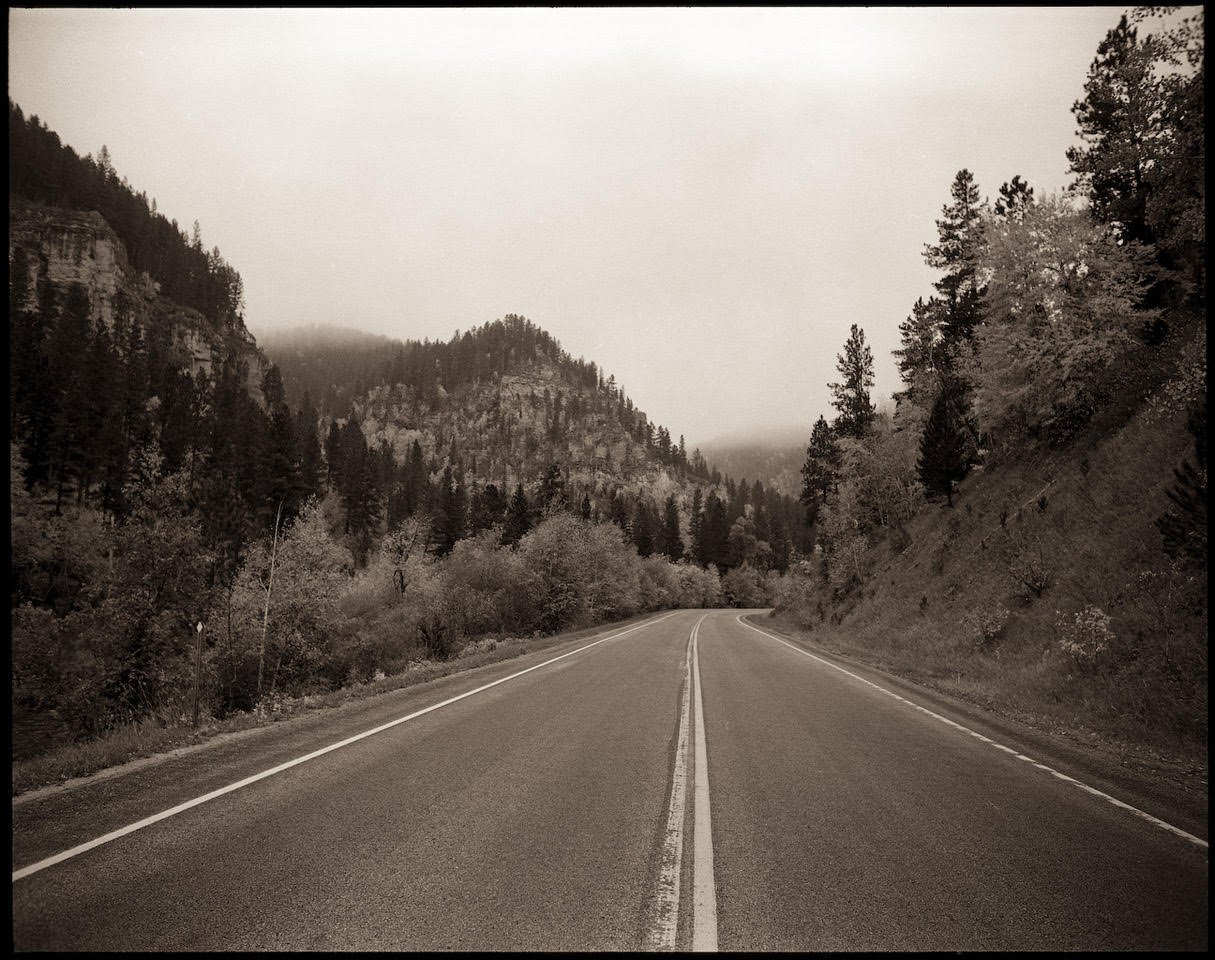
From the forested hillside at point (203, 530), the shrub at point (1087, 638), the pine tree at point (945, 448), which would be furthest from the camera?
the pine tree at point (945, 448)

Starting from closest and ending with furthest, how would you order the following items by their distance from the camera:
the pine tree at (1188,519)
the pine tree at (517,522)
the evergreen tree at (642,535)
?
the pine tree at (1188,519) → the pine tree at (517,522) → the evergreen tree at (642,535)

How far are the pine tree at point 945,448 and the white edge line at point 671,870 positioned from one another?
29632 mm

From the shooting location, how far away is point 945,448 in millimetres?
30969

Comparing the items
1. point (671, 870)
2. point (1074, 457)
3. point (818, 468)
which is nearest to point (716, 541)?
point (818, 468)

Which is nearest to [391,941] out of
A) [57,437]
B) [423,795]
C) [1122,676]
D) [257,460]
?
[423,795]

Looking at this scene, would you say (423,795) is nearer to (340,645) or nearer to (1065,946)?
(1065,946)

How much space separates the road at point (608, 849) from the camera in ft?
11.1

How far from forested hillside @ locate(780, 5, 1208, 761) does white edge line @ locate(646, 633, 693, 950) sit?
7.35m

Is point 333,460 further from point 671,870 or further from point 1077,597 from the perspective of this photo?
point 671,870

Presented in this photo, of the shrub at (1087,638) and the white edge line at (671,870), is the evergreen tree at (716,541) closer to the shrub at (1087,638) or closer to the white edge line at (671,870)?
the shrub at (1087,638)

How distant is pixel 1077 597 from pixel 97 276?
145889 mm

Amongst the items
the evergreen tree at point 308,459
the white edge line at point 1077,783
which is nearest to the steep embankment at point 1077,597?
the white edge line at point 1077,783

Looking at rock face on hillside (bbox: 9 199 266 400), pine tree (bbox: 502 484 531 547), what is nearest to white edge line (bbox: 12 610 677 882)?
pine tree (bbox: 502 484 531 547)

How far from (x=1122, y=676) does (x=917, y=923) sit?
33.4 feet
